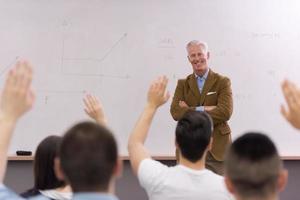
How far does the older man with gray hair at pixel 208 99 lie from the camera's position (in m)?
3.56

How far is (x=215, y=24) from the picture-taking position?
13.9 feet

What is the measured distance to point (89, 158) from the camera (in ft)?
4.01

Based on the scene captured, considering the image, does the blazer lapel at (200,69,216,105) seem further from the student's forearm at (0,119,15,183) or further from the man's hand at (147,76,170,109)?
the student's forearm at (0,119,15,183)

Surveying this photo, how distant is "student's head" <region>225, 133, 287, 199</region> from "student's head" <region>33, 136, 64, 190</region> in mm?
750

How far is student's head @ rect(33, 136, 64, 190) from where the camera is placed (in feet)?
5.90

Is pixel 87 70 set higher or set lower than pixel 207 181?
higher

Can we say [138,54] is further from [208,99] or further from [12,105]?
[12,105]

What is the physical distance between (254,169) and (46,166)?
885mm

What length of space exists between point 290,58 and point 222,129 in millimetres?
1255

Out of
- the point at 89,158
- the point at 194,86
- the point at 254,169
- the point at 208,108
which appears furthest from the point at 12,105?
the point at 194,86

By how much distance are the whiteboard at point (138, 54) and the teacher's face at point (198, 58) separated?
18.1 inches

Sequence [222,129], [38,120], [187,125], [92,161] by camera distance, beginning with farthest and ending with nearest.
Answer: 1. [38,120]
2. [222,129]
3. [187,125]
4. [92,161]

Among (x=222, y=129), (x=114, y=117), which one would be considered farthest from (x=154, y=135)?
(x=222, y=129)

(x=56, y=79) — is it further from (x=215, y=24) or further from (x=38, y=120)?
(x=215, y=24)
